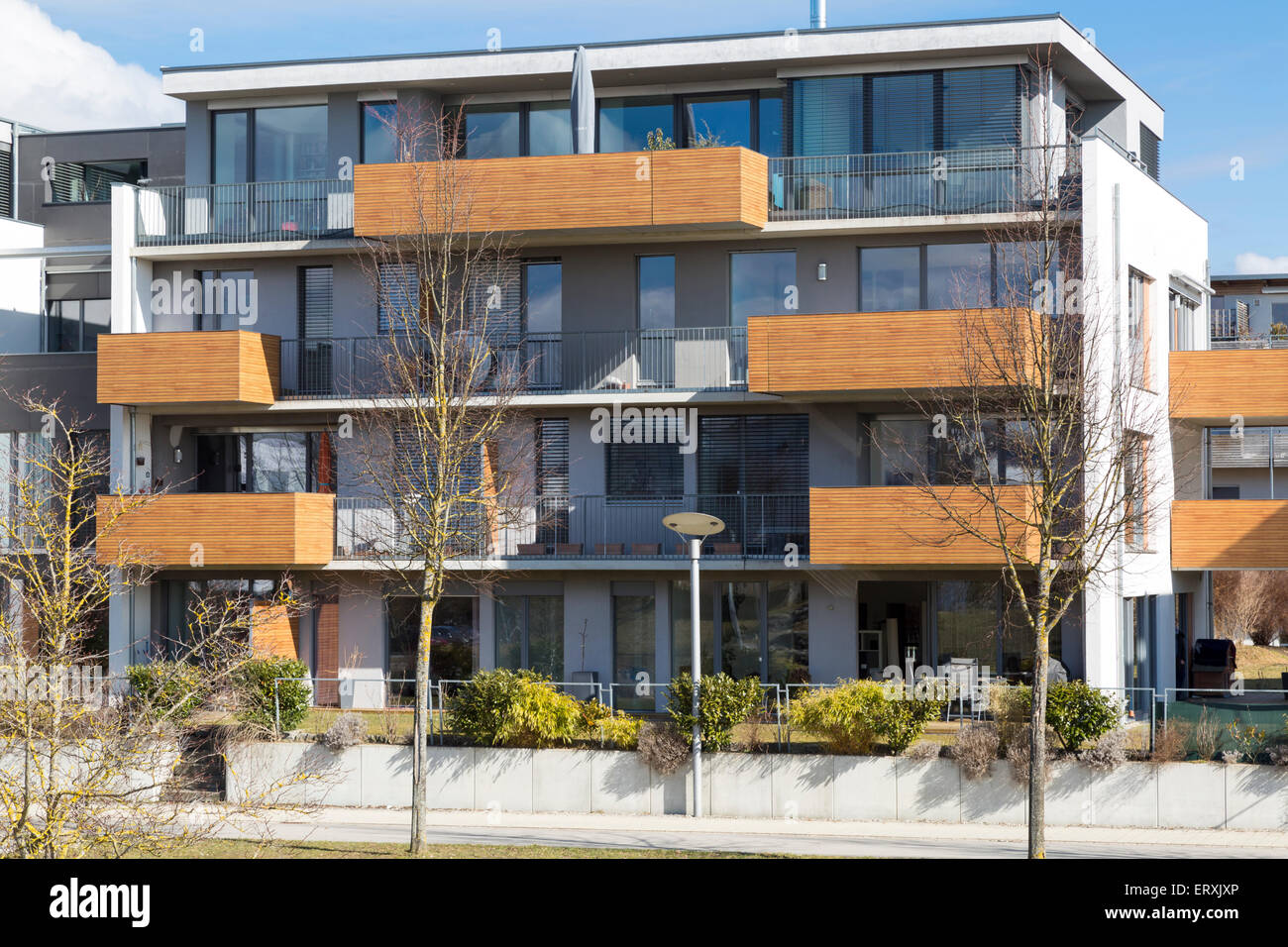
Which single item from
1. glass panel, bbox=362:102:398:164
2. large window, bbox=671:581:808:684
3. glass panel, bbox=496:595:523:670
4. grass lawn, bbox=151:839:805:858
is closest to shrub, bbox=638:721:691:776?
grass lawn, bbox=151:839:805:858

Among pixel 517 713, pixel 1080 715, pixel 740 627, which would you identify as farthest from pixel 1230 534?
pixel 517 713

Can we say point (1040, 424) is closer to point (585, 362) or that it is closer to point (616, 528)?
point (616, 528)

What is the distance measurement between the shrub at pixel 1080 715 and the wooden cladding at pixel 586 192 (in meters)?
10.6

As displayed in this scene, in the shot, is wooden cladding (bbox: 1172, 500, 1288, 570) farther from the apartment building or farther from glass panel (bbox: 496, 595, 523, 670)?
glass panel (bbox: 496, 595, 523, 670)

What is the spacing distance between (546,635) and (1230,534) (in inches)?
Answer: 512

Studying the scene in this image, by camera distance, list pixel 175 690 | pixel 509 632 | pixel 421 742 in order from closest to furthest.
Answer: pixel 175 690
pixel 421 742
pixel 509 632

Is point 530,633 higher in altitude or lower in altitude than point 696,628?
lower

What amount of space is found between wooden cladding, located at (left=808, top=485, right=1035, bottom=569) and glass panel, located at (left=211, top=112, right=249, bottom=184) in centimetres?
1415

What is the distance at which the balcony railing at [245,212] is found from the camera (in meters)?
28.6

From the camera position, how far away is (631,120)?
28.7m

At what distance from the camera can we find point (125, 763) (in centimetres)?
1035

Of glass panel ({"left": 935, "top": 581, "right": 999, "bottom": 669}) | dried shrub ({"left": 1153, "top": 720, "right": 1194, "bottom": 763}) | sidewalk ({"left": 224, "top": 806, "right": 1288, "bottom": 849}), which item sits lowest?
sidewalk ({"left": 224, "top": 806, "right": 1288, "bottom": 849})

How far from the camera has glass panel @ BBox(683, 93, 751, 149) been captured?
93.1ft

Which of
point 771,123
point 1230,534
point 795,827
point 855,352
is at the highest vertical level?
point 771,123
